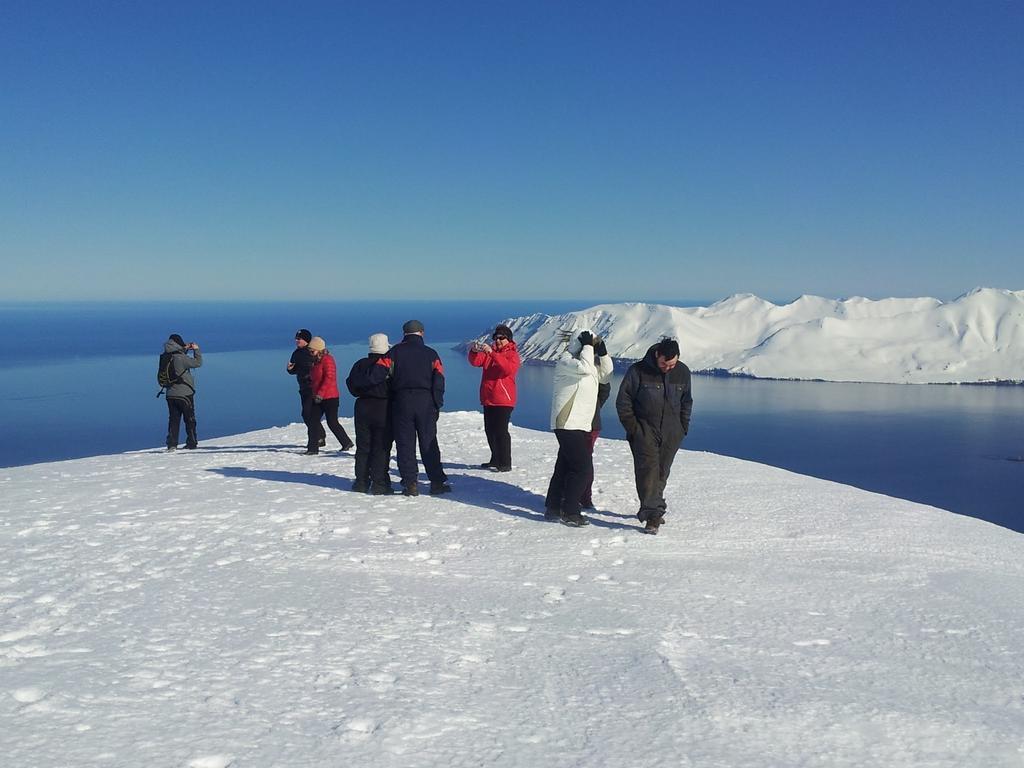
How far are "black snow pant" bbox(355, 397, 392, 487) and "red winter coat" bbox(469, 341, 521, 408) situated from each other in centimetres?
140

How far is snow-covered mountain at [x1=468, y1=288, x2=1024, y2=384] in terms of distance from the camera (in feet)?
443

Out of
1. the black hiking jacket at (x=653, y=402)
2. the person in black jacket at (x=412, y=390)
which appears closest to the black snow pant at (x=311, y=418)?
the person in black jacket at (x=412, y=390)

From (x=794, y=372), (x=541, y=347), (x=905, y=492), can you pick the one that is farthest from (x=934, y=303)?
(x=905, y=492)

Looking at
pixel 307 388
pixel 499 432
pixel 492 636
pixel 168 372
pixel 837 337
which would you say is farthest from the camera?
pixel 837 337

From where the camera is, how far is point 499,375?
9000 millimetres

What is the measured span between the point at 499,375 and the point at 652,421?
2.62m

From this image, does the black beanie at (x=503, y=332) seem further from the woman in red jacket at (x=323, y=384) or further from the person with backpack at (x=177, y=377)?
the person with backpack at (x=177, y=377)

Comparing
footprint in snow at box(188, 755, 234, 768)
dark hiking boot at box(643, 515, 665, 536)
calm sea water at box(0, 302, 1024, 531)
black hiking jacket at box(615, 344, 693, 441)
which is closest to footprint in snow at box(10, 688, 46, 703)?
footprint in snow at box(188, 755, 234, 768)

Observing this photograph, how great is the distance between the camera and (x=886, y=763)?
2973 millimetres

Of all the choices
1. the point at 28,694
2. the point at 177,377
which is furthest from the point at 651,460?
the point at 177,377

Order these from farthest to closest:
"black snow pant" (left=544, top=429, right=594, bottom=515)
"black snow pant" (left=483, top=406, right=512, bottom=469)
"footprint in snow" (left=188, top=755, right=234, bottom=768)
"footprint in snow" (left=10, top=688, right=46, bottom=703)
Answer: "black snow pant" (left=483, top=406, right=512, bottom=469) → "black snow pant" (left=544, top=429, right=594, bottom=515) → "footprint in snow" (left=10, top=688, right=46, bottom=703) → "footprint in snow" (left=188, top=755, right=234, bottom=768)

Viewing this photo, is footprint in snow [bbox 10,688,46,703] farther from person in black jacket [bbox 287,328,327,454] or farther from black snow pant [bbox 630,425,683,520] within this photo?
person in black jacket [bbox 287,328,327,454]

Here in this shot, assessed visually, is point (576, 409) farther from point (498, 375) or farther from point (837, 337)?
point (837, 337)

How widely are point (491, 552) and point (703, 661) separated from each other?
A: 2372 millimetres
